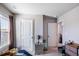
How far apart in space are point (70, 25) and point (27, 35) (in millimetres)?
881

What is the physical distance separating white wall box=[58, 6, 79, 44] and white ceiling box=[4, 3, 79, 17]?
0.14 meters

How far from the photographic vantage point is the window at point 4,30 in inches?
76.6

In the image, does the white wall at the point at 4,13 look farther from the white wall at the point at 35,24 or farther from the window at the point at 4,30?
the white wall at the point at 35,24

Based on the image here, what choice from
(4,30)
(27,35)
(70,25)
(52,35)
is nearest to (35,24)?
Answer: (27,35)

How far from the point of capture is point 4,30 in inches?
78.5

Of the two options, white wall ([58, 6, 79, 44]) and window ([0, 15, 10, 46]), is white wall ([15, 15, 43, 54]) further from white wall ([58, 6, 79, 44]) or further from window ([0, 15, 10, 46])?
white wall ([58, 6, 79, 44])

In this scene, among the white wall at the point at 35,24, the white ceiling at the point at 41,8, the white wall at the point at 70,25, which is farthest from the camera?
the white wall at the point at 70,25

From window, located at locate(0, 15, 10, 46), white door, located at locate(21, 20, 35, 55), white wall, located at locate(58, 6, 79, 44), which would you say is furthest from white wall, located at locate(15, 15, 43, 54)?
white wall, located at locate(58, 6, 79, 44)

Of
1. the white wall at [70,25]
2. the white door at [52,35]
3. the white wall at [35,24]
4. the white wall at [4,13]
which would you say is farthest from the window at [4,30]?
the white wall at [70,25]

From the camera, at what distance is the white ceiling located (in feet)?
6.16

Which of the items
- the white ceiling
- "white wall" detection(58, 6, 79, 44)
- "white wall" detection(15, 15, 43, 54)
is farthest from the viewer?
"white wall" detection(58, 6, 79, 44)

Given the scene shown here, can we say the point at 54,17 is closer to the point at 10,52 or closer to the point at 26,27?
the point at 26,27

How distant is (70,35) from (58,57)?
2.36 ft

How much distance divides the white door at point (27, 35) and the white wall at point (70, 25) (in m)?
0.58
